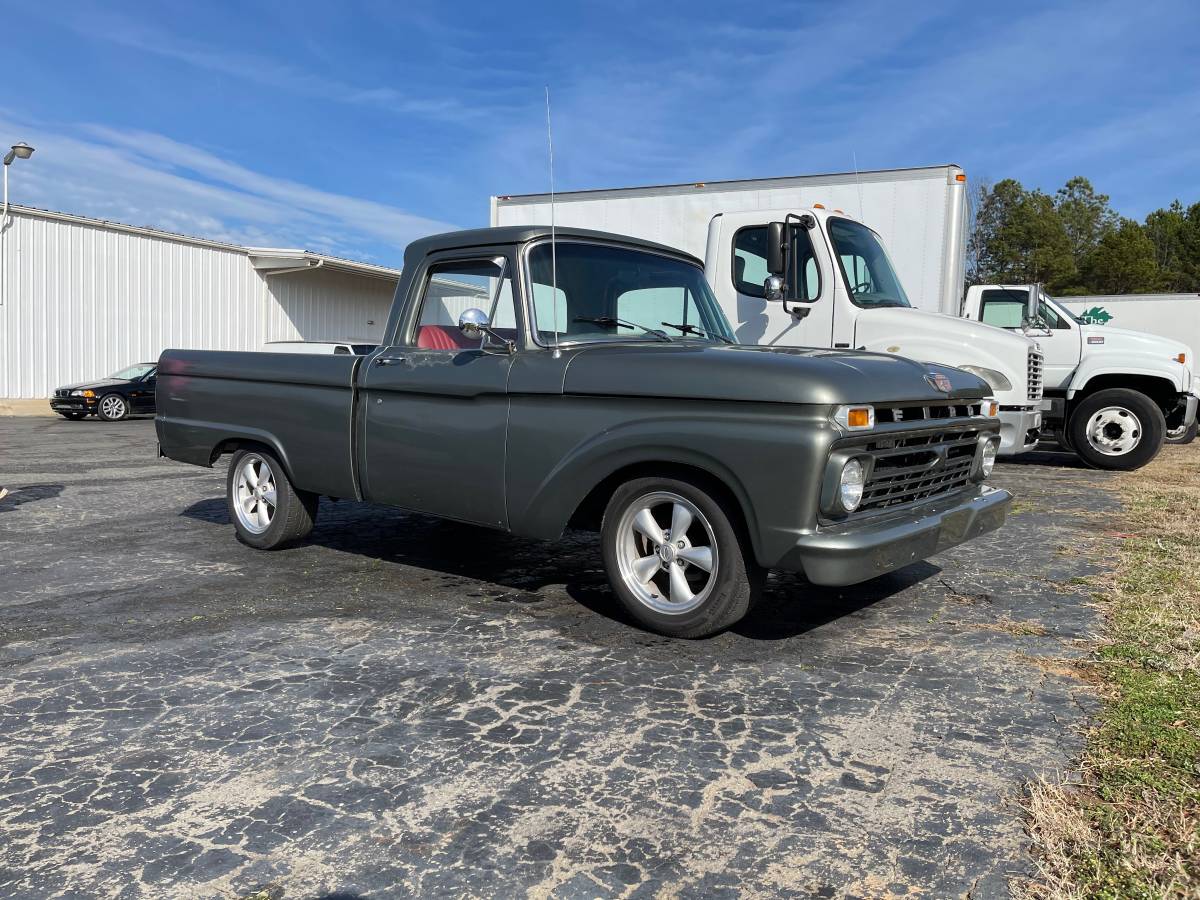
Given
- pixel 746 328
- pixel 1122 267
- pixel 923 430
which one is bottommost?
pixel 923 430

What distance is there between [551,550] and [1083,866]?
4.16 metres

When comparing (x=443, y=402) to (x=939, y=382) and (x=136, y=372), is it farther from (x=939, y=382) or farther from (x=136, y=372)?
(x=136, y=372)

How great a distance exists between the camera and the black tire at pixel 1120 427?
429 inches

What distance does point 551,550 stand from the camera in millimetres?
6168

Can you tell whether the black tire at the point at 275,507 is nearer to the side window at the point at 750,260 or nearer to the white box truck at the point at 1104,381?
the side window at the point at 750,260

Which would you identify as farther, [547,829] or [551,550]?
[551,550]

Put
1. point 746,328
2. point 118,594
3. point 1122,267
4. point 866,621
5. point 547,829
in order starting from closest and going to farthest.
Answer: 1. point 547,829
2. point 866,621
3. point 118,594
4. point 746,328
5. point 1122,267

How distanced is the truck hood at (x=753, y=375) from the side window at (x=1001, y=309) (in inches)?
313

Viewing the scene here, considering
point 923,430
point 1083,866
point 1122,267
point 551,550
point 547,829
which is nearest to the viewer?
point 1083,866

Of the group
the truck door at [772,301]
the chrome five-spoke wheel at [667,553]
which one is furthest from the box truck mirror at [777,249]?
the chrome five-spoke wheel at [667,553]

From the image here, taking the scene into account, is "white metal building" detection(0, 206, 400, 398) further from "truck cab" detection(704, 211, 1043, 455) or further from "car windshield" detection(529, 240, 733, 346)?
"car windshield" detection(529, 240, 733, 346)

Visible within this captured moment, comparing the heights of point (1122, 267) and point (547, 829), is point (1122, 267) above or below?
above

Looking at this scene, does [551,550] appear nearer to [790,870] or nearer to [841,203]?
[790,870]

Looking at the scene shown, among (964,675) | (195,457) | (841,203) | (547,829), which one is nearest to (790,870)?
(547,829)
